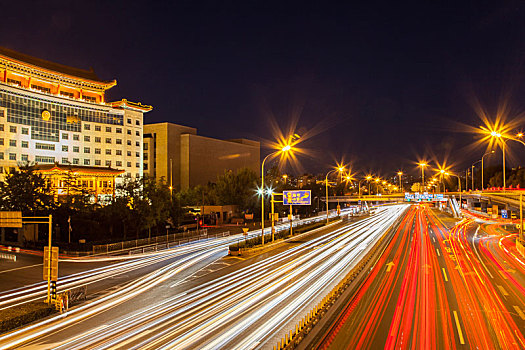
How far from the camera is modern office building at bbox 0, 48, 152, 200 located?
72.1 meters

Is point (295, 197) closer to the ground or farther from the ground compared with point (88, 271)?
farther from the ground

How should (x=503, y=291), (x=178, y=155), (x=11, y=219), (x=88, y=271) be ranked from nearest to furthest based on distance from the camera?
(x=503, y=291) < (x=11, y=219) < (x=88, y=271) < (x=178, y=155)

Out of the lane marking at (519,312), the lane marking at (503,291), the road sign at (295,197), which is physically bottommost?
the lane marking at (503,291)

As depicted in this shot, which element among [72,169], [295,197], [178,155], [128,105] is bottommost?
[295,197]

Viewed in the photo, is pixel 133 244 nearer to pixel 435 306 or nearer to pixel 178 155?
pixel 435 306

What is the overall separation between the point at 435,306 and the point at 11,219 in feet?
69.1

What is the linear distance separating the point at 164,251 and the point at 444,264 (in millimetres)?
24350

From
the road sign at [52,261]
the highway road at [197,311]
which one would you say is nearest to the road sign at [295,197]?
the highway road at [197,311]

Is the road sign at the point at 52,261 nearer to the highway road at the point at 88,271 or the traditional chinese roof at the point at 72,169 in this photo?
the highway road at the point at 88,271

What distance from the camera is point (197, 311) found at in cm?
1569

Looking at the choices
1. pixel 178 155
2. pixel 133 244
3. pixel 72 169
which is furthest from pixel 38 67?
pixel 133 244

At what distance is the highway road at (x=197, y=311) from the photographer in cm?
1263

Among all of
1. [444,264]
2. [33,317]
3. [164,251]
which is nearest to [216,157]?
[164,251]

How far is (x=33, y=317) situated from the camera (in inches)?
603
